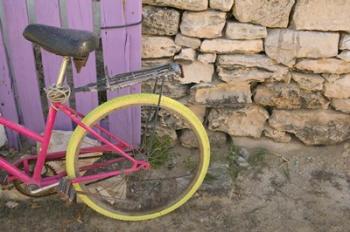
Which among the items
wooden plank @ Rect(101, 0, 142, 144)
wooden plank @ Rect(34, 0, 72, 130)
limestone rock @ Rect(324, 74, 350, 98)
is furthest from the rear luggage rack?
limestone rock @ Rect(324, 74, 350, 98)

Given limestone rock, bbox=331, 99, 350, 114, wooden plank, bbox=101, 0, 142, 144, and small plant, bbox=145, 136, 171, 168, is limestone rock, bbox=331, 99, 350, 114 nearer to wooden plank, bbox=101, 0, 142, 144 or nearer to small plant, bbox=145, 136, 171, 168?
small plant, bbox=145, 136, 171, 168

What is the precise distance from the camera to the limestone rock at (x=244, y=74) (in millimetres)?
3195

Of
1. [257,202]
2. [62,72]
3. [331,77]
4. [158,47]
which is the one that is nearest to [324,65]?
[331,77]

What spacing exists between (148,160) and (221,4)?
1156 mm

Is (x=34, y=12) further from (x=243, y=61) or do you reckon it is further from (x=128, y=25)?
(x=243, y=61)

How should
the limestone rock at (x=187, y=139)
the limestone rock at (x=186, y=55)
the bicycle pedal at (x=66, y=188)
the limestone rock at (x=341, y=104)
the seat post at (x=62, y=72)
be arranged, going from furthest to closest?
the limestone rock at (x=187, y=139)
the limestone rock at (x=341, y=104)
the limestone rock at (x=186, y=55)
the bicycle pedal at (x=66, y=188)
the seat post at (x=62, y=72)

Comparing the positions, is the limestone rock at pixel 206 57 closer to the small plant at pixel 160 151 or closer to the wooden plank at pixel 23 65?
the small plant at pixel 160 151

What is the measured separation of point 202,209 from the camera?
3.09m

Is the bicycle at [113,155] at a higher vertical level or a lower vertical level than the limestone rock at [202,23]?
lower

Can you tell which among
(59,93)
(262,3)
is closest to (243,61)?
(262,3)

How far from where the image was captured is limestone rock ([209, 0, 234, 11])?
9.61 feet

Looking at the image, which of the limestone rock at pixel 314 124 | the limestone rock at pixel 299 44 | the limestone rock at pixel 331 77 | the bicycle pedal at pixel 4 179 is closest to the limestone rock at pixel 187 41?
the limestone rock at pixel 299 44

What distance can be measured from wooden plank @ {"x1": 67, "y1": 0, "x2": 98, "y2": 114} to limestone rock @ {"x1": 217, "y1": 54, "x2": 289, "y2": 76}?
2.96 ft

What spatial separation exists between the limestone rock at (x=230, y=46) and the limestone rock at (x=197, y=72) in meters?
0.13
